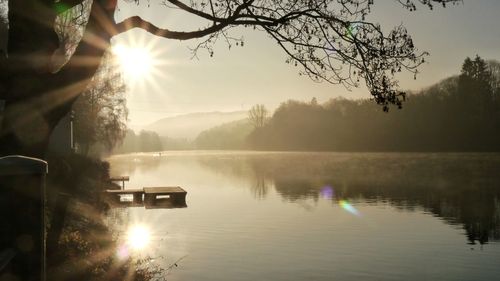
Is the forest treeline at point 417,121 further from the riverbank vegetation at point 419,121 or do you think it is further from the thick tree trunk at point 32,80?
the thick tree trunk at point 32,80

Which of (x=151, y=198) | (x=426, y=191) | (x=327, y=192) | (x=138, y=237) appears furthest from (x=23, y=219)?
(x=426, y=191)

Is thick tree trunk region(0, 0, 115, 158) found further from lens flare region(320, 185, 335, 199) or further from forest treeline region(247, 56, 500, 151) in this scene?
forest treeline region(247, 56, 500, 151)

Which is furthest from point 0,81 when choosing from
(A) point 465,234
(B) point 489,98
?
(B) point 489,98

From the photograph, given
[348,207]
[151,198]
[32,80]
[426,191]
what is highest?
[32,80]

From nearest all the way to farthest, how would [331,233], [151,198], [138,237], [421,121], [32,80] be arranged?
[32,80], [138,237], [331,233], [151,198], [421,121]

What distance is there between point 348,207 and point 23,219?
28424 millimetres

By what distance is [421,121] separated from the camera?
337 feet

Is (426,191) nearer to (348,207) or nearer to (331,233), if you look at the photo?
(348,207)

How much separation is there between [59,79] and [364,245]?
15226mm

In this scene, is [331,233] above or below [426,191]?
below

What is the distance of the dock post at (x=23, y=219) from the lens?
3.50 metres

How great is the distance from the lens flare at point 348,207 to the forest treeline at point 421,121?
65935 mm

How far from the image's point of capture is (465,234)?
22.1 meters

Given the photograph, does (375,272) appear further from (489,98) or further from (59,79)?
(489,98)
